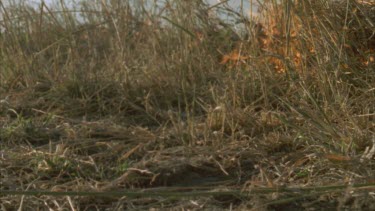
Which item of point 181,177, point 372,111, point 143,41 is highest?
point 143,41

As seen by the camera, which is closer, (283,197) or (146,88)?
(283,197)

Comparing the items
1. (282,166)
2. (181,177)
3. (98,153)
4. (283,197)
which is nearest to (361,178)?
(283,197)

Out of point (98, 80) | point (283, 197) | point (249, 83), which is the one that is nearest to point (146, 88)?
point (98, 80)

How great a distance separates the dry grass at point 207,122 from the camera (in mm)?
1426

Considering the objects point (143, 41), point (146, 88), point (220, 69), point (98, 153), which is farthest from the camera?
point (143, 41)

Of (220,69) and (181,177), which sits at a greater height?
(220,69)

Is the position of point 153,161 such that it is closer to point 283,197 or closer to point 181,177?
point 181,177

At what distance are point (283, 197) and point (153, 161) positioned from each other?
1.47 feet

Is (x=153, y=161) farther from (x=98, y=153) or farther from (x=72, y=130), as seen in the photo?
(x=72, y=130)

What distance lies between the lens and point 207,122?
6.12 feet

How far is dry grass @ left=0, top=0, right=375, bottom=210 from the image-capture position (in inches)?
56.1

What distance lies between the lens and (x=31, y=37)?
3178mm

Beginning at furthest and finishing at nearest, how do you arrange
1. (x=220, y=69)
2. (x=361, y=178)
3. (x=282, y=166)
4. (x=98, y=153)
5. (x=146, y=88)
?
(x=146, y=88), (x=220, y=69), (x=98, y=153), (x=282, y=166), (x=361, y=178)

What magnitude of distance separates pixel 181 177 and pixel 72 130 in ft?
1.70
